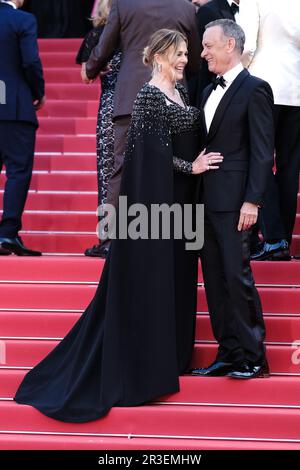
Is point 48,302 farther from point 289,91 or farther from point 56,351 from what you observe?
point 289,91

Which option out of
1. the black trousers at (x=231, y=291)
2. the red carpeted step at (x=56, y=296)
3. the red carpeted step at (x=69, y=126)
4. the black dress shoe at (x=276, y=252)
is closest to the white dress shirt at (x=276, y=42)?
the black dress shoe at (x=276, y=252)

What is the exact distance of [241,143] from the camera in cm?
518

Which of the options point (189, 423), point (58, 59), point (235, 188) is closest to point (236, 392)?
point (189, 423)

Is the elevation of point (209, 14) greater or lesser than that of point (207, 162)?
greater

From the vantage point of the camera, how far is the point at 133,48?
20.2 ft

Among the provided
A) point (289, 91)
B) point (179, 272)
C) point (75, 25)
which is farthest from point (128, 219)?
point (75, 25)

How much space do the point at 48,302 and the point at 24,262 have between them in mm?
385

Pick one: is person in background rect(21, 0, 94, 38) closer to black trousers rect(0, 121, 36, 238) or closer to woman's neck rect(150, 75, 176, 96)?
black trousers rect(0, 121, 36, 238)

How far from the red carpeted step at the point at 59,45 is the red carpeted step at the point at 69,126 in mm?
1995

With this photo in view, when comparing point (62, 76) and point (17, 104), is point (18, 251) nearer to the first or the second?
point (17, 104)

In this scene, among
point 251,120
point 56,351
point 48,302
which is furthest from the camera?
point 48,302

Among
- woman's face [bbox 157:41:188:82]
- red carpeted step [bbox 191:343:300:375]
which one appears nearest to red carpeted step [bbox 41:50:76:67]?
woman's face [bbox 157:41:188:82]

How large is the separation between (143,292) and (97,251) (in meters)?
1.33

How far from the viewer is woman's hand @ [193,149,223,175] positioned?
17.0ft
